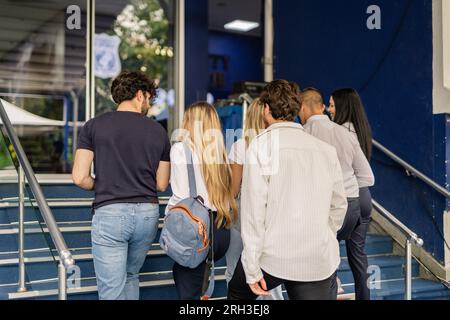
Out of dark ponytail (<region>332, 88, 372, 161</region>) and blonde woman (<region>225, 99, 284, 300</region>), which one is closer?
blonde woman (<region>225, 99, 284, 300</region>)

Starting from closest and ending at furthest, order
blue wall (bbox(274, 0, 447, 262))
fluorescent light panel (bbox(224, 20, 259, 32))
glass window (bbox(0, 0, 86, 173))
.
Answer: blue wall (bbox(274, 0, 447, 262)), glass window (bbox(0, 0, 86, 173)), fluorescent light panel (bbox(224, 20, 259, 32))

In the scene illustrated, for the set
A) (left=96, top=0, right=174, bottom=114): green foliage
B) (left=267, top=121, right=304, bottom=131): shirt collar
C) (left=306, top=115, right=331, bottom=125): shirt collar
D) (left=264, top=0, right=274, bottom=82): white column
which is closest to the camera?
(left=267, top=121, right=304, bottom=131): shirt collar

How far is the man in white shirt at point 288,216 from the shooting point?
2.19m

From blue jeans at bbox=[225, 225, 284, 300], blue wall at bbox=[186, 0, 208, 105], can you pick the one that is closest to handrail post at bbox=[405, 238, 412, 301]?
blue jeans at bbox=[225, 225, 284, 300]

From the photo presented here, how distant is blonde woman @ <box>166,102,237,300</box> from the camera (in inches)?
104

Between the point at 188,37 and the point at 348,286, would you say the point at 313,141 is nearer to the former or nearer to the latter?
the point at 348,286

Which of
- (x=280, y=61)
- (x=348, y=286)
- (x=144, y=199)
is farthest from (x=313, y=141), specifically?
(x=280, y=61)

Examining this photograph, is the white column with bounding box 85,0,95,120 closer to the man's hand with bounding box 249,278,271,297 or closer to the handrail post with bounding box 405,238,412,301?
the handrail post with bounding box 405,238,412,301

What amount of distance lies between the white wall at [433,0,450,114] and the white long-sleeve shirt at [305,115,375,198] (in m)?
1.86

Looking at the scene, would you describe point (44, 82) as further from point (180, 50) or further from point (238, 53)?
point (238, 53)

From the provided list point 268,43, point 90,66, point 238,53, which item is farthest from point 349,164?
point 238,53

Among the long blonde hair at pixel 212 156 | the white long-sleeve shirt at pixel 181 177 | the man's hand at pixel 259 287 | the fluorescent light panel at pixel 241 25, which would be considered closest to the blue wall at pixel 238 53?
the fluorescent light panel at pixel 241 25

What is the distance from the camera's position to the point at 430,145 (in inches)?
190

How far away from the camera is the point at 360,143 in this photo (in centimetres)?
342
